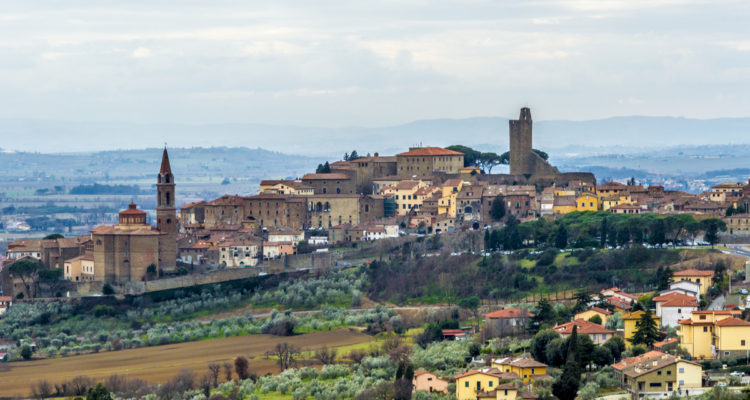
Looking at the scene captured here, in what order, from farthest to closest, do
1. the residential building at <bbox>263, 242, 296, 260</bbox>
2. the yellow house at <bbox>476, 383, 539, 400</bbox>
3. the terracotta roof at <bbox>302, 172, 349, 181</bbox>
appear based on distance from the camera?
the terracotta roof at <bbox>302, 172, 349, 181</bbox> → the residential building at <bbox>263, 242, 296, 260</bbox> → the yellow house at <bbox>476, 383, 539, 400</bbox>

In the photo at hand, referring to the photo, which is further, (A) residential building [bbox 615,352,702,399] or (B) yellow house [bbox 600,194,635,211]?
(B) yellow house [bbox 600,194,635,211]

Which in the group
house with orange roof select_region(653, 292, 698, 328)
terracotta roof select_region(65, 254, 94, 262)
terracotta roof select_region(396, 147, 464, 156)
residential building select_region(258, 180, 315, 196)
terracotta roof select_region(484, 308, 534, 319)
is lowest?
terracotta roof select_region(484, 308, 534, 319)

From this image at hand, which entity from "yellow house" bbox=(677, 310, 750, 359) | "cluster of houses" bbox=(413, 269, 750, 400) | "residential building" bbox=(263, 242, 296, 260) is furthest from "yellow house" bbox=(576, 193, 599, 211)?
"yellow house" bbox=(677, 310, 750, 359)

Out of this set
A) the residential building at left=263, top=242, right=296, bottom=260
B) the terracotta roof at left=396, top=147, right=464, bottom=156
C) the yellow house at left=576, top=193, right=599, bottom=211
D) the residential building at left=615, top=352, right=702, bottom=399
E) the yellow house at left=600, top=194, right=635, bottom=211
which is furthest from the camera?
the terracotta roof at left=396, top=147, right=464, bottom=156

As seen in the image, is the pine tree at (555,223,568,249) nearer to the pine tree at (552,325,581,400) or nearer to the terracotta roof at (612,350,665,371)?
the terracotta roof at (612,350,665,371)

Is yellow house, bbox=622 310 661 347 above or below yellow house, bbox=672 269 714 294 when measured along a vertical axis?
below

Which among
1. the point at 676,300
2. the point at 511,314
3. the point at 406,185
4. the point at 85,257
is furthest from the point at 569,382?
the point at 406,185

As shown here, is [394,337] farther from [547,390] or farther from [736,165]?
[736,165]
